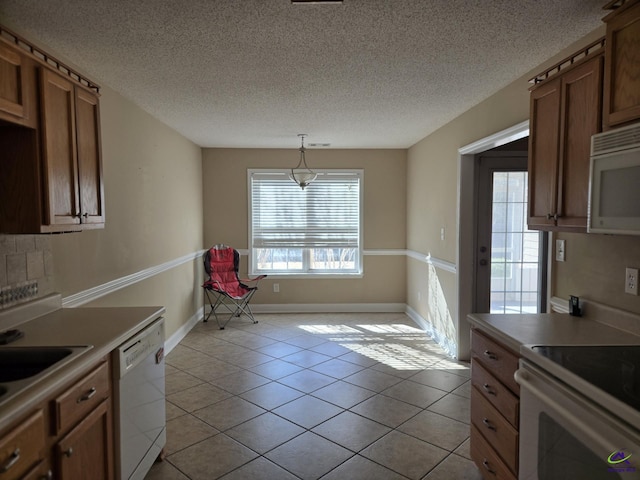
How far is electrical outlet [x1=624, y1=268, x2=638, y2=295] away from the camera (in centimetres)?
200

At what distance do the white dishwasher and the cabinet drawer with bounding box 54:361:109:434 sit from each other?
10 centimetres

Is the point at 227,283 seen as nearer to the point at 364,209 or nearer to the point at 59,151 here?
the point at 364,209

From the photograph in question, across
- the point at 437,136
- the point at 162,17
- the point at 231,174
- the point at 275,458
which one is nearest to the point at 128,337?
the point at 275,458

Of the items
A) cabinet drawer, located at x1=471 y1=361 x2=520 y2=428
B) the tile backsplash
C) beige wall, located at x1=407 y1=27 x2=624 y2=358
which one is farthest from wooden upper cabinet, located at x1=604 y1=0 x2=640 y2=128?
the tile backsplash

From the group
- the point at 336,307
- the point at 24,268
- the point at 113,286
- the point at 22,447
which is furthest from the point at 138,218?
the point at 336,307

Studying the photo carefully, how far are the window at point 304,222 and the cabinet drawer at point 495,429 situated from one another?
13.2 feet

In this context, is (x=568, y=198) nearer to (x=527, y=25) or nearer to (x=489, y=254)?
(x=527, y=25)

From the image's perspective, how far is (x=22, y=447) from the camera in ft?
4.31

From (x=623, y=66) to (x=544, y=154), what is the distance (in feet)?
2.03

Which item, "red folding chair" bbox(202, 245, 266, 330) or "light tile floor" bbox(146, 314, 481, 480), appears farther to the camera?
"red folding chair" bbox(202, 245, 266, 330)

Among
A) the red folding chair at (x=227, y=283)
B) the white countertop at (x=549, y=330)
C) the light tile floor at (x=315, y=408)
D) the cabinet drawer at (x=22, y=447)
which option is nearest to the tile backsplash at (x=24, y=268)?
the cabinet drawer at (x=22, y=447)

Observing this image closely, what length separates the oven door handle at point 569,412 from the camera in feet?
4.27

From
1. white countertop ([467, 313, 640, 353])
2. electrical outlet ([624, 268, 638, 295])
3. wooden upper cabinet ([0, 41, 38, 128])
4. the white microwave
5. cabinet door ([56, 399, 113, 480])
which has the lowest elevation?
cabinet door ([56, 399, 113, 480])

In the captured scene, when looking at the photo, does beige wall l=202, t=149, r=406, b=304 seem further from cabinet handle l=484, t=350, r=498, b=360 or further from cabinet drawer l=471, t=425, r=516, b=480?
cabinet handle l=484, t=350, r=498, b=360
